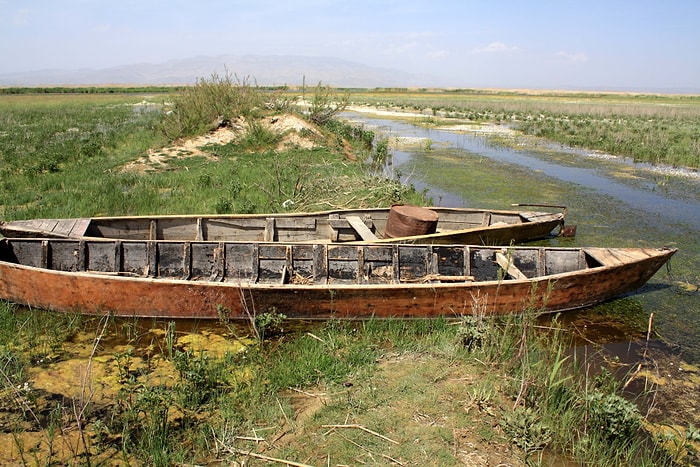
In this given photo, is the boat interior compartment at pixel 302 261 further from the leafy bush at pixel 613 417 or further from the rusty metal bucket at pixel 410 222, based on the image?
the leafy bush at pixel 613 417

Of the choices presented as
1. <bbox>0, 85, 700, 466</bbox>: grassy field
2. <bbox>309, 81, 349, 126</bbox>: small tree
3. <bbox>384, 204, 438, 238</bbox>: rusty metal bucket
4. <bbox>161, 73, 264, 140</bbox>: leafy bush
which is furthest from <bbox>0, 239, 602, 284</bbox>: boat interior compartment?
<bbox>309, 81, 349, 126</bbox>: small tree

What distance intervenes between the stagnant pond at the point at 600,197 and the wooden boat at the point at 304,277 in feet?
2.01

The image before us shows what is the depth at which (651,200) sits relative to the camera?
13305mm

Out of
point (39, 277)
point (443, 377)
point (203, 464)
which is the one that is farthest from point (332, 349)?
point (39, 277)

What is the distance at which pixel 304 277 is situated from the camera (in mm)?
6945

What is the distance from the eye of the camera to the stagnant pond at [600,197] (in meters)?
6.69

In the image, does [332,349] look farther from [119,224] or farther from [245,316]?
[119,224]

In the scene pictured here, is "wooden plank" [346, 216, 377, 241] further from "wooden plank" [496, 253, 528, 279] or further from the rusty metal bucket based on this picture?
"wooden plank" [496, 253, 528, 279]

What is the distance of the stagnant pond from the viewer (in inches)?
263

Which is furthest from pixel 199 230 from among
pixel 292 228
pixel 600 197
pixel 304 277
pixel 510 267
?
pixel 600 197

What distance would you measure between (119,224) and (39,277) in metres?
2.30

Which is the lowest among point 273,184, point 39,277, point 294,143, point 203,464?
point 203,464

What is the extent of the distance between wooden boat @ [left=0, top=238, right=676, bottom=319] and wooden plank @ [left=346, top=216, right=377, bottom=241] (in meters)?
0.92

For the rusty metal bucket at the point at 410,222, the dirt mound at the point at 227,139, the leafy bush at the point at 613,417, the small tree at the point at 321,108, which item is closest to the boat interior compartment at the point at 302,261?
the rusty metal bucket at the point at 410,222
